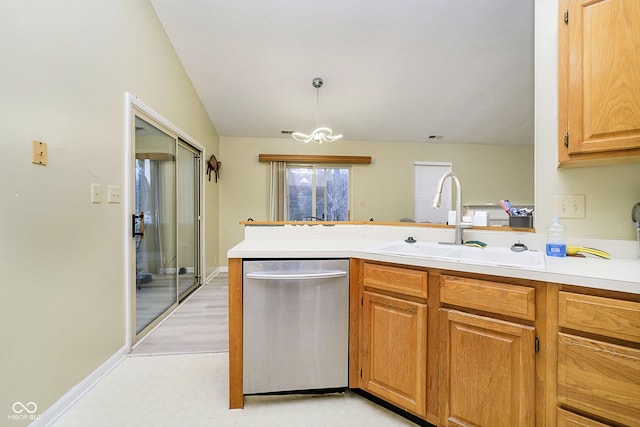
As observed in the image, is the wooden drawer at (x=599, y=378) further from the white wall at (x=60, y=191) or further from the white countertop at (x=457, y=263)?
the white wall at (x=60, y=191)

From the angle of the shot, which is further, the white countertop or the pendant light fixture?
the pendant light fixture

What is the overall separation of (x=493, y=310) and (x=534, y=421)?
0.39 m

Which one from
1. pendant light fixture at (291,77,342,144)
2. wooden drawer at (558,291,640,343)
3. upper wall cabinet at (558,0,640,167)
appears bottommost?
wooden drawer at (558,291,640,343)

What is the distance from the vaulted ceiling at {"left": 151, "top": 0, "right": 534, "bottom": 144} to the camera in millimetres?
2338

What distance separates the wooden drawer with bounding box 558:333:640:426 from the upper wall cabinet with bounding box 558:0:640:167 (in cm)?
78

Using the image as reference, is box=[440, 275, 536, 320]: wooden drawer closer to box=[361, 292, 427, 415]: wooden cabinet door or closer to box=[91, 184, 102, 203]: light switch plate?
box=[361, 292, 427, 415]: wooden cabinet door

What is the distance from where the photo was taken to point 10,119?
1039 mm

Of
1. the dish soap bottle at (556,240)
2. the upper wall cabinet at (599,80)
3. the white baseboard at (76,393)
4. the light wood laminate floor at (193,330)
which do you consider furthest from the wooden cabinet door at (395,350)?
the white baseboard at (76,393)

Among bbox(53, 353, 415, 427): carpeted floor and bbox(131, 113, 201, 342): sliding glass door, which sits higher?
bbox(131, 113, 201, 342): sliding glass door

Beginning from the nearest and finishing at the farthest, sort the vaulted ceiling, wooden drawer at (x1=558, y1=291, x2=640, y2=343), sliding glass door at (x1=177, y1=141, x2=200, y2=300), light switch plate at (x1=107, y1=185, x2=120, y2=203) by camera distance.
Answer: wooden drawer at (x1=558, y1=291, x2=640, y2=343) < light switch plate at (x1=107, y1=185, x2=120, y2=203) < the vaulted ceiling < sliding glass door at (x1=177, y1=141, x2=200, y2=300)

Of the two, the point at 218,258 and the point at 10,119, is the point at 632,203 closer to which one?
the point at 10,119

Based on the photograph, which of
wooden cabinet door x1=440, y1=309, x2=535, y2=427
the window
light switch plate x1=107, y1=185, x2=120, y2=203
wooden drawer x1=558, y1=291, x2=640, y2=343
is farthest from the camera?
the window

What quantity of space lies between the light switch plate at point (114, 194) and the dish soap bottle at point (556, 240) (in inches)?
103

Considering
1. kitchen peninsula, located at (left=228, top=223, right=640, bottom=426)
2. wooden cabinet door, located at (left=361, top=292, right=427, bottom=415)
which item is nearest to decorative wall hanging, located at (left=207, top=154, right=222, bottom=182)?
kitchen peninsula, located at (left=228, top=223, right=640, bottom=426)
